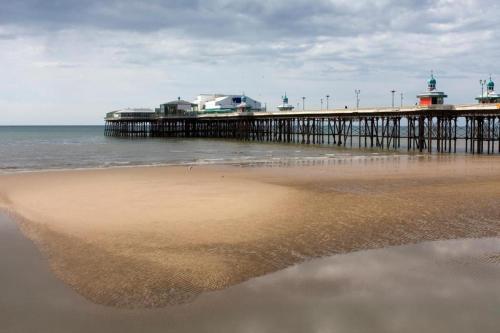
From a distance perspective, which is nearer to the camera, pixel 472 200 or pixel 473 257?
pixel 473 257

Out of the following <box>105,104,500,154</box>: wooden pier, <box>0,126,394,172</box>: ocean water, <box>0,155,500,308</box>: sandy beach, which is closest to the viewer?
<box>0,155,500,308</box>: sandy beach

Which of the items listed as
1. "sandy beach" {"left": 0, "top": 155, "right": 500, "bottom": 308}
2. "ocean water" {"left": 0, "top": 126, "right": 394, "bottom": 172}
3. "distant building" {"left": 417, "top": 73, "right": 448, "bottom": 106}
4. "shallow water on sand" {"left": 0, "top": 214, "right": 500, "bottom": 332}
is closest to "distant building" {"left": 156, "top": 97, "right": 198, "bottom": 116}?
"ocean water" {"left": 0, "top": 126, "right": 394, "bottom": 172}

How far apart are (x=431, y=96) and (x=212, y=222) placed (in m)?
36.7

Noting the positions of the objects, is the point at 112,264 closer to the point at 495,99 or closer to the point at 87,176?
the point at 87,176

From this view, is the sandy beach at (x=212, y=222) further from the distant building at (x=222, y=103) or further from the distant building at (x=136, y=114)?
the distant building at (x=136, y=114)

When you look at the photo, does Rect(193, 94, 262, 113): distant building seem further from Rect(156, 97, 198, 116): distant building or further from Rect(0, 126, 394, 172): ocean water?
Rect(0, 126, 394, 172): ocean water

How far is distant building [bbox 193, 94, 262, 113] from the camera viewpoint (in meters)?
100

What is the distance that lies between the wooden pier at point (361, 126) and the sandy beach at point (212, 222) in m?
21.8

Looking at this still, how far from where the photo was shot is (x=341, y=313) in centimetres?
706

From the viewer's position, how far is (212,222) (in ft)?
43.0

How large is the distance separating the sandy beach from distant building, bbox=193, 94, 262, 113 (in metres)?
75.4

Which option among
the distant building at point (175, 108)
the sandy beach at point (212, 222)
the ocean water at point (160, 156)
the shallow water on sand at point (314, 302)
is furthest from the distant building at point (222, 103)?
the shallow water on sand at point (314, 302)

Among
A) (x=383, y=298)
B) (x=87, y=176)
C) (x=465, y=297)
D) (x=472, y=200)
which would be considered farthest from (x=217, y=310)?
(x=87, y=176)

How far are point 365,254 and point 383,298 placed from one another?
2.44 m
